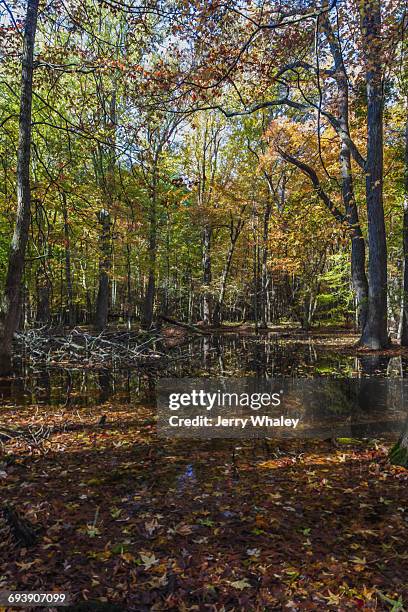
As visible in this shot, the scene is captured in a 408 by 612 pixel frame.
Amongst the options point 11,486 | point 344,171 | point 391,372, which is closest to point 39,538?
point 11,486

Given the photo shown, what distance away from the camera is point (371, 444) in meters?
4.79

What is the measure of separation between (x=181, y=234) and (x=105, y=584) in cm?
2629

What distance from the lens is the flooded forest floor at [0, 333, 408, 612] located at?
2195 millimetres

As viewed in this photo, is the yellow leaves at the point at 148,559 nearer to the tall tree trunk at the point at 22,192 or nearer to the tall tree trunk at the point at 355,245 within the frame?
the tall tree trunk at the point at 22,192

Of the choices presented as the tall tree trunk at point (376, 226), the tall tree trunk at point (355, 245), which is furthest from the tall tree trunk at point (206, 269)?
the tall tree trunk at point (376, 226)

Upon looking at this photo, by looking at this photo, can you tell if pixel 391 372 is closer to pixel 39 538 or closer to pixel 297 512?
pixel 297 512

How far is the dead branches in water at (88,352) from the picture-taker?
11.1 metres

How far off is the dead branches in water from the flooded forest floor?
530 cm

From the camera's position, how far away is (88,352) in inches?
461

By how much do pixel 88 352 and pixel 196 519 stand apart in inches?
370

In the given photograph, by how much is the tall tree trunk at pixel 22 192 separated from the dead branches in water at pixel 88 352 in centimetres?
352

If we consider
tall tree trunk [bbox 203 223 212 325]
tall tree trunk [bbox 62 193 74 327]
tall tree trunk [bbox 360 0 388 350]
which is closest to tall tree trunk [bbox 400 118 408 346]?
tall tree trunk [bbox 360 0 388 350]

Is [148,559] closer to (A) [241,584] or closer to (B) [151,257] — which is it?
(A) [241,584]

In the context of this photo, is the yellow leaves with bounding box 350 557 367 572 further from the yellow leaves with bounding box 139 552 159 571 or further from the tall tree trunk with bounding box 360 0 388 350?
the tall tree trunk with bounding box 360 0 388 350
